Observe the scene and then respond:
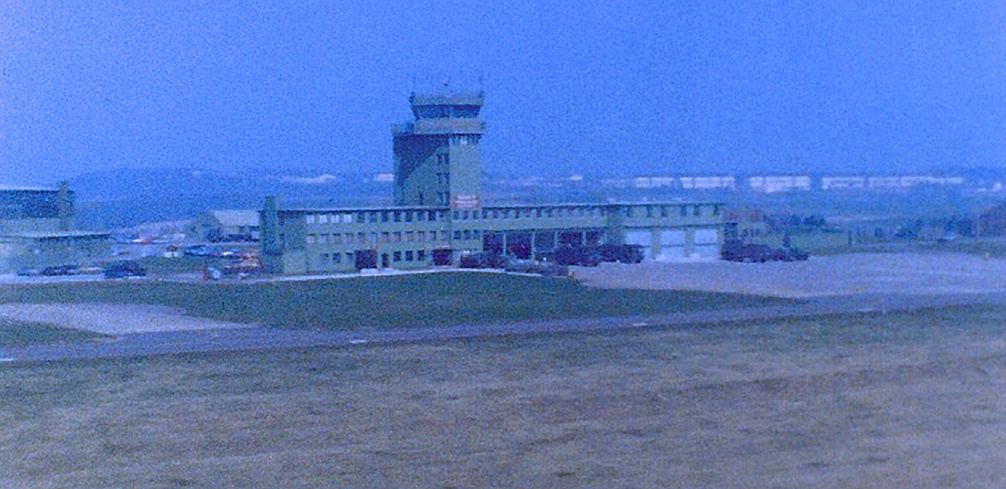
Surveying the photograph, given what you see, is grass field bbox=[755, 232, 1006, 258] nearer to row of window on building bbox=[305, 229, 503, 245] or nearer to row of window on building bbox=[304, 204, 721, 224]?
row of window on building bbox=[304, 204, 721, 224]

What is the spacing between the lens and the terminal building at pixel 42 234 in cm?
3456

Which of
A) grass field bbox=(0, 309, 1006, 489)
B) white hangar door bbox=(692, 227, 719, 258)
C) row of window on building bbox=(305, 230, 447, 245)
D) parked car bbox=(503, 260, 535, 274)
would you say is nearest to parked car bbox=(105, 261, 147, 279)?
row of window on building bbox=(305, 230, 447, 245)

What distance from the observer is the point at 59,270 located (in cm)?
3416

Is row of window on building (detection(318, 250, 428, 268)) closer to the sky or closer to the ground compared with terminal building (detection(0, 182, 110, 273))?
closer to the ground

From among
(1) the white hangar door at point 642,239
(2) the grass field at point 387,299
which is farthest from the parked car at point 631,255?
(2) the grass field at point 387,299

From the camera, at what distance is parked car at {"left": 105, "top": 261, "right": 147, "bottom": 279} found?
33.3 m

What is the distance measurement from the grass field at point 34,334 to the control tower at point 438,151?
21.9 metres

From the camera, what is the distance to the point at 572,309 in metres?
24.2

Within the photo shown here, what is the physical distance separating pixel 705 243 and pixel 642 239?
3.00 metres

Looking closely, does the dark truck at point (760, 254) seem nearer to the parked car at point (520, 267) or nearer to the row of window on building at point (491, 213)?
the row of window on building at point (491, 213)

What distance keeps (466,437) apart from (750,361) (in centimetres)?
634

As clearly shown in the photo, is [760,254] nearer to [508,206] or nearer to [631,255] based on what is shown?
[631,255]

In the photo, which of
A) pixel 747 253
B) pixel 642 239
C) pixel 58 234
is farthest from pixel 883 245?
pixel 58 234

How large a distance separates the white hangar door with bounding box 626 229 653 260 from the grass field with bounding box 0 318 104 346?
2604cm
